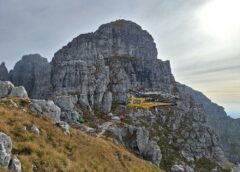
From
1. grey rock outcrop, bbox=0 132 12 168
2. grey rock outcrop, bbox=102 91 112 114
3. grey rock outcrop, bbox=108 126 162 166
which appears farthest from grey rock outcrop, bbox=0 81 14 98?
grey rock outcrop, bbox=102 91 112 114

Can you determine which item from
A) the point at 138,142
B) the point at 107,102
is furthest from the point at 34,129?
the point at 107,102

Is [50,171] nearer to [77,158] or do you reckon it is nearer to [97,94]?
[77,158]

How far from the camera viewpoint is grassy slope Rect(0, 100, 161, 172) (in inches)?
759

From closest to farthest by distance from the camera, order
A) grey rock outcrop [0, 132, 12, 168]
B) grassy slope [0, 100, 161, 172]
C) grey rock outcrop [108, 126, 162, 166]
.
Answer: grey rock outcrop [0, 132, 12, 168]
grassy slope [0, 100, 161, 172]
grey rock outcrop [108, 126, 162, 166]

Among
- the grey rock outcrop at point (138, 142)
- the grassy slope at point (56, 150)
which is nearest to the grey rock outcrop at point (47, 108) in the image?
the grassy slope at point (56, 150)

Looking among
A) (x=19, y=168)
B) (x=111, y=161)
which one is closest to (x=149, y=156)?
(x=111, y=161)

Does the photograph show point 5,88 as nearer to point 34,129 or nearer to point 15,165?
point 34,129

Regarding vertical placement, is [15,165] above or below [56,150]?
above

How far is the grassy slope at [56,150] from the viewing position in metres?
19.3

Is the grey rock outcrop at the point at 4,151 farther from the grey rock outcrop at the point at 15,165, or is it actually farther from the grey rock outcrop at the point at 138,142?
the grey rock outcrop at the point at 138,142

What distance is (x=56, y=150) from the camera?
2245 cm

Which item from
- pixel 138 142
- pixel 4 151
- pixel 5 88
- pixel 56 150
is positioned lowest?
pixel 138 142

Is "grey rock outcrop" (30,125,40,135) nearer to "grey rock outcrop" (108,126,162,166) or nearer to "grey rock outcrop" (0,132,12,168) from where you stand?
"grey rock outcrop" (0,132,12,168)

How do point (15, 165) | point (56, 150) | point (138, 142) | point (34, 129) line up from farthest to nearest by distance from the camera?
point (138, 142) < point (34, 129) < point (56, 150) < point (15, 165)
